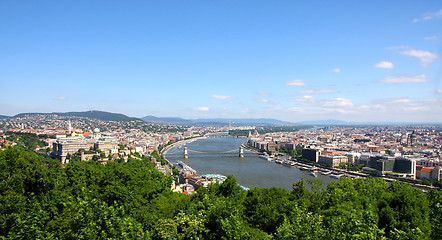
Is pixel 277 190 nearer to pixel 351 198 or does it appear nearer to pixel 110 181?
pixel 351 198

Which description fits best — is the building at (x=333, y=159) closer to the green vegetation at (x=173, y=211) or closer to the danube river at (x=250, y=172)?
the danube river at (x=250, y=172)

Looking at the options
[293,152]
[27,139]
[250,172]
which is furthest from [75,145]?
[293,152]

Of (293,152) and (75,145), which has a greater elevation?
(75,145)

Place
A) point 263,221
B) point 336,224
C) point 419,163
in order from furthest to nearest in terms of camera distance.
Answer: point 419,163 → point 263,221 → point 336,224

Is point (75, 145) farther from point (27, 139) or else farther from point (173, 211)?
point (173, 211)

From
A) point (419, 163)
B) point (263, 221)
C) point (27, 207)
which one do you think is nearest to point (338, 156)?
point (419, 163)

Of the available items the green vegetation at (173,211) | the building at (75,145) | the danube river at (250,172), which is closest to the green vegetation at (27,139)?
the building at (75,145)

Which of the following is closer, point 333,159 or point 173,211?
point 173,211

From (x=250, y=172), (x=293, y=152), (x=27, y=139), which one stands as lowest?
(x=250, y=172)
